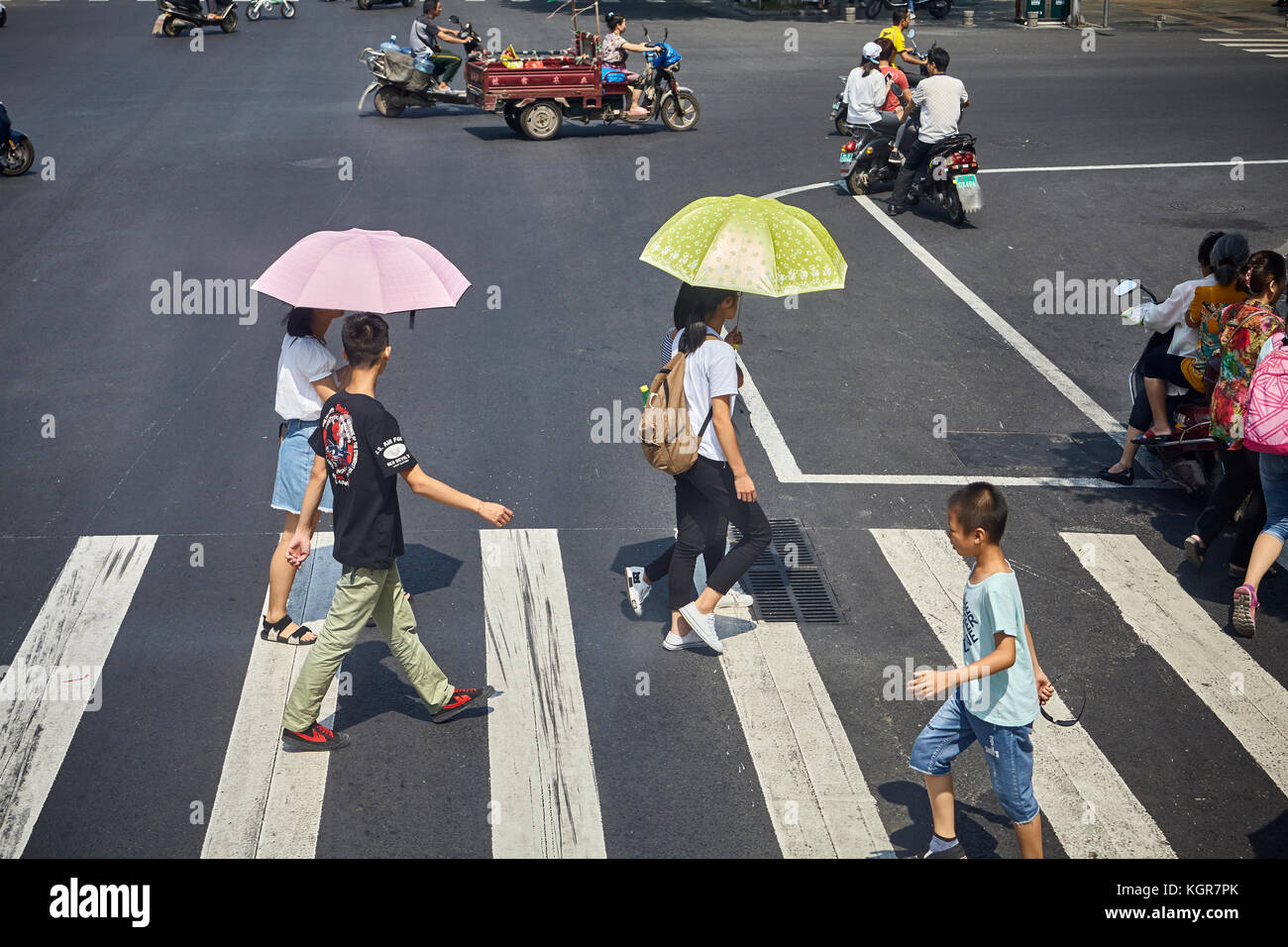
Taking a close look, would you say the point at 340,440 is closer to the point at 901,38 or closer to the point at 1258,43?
the point at 901,38

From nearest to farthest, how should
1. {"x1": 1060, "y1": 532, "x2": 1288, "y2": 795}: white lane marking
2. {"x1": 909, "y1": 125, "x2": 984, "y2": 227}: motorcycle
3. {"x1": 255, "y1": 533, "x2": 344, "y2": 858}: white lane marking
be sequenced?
{"x1": 255, "y1": 533, "x2": 344, "y2": 858}: white lane marking → {"x1": 1060, "y1": 532, "x2": 1288, "y2": 795}: white lane marking → {"x1": 909, "y1": 125, "x2": 984, "y2": 227}: motorcycle

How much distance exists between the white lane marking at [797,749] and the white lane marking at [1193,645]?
2.01 metres

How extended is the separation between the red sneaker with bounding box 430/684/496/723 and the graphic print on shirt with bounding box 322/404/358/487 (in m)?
1.34

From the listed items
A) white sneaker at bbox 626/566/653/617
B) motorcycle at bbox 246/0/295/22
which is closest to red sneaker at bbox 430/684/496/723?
white sneaker at bbox 626/566/653/617

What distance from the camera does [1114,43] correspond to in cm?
2953

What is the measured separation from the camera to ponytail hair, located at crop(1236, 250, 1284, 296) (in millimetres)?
7434

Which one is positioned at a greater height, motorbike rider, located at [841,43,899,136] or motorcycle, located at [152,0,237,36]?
motorcycle, located at [152,0,237,36]

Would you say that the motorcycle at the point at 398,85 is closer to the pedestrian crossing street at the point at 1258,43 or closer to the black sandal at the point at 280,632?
the black sandal at the point at 280,632

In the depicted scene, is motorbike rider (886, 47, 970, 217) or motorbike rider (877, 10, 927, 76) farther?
motorbike rider (877, 10, 927, 76)

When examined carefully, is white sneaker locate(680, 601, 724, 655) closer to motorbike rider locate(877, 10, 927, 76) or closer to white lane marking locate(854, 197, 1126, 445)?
white lane marking locate(854, 197, 1126, 445)

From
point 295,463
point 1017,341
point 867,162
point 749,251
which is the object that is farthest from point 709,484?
point 867,162

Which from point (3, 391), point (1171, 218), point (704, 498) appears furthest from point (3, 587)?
point (1171, 218)

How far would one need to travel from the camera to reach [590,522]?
26.9 ft

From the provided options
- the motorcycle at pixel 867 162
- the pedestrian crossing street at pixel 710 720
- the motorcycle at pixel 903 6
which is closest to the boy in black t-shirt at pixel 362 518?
the pedestrian crossing street at pixel 710 720
